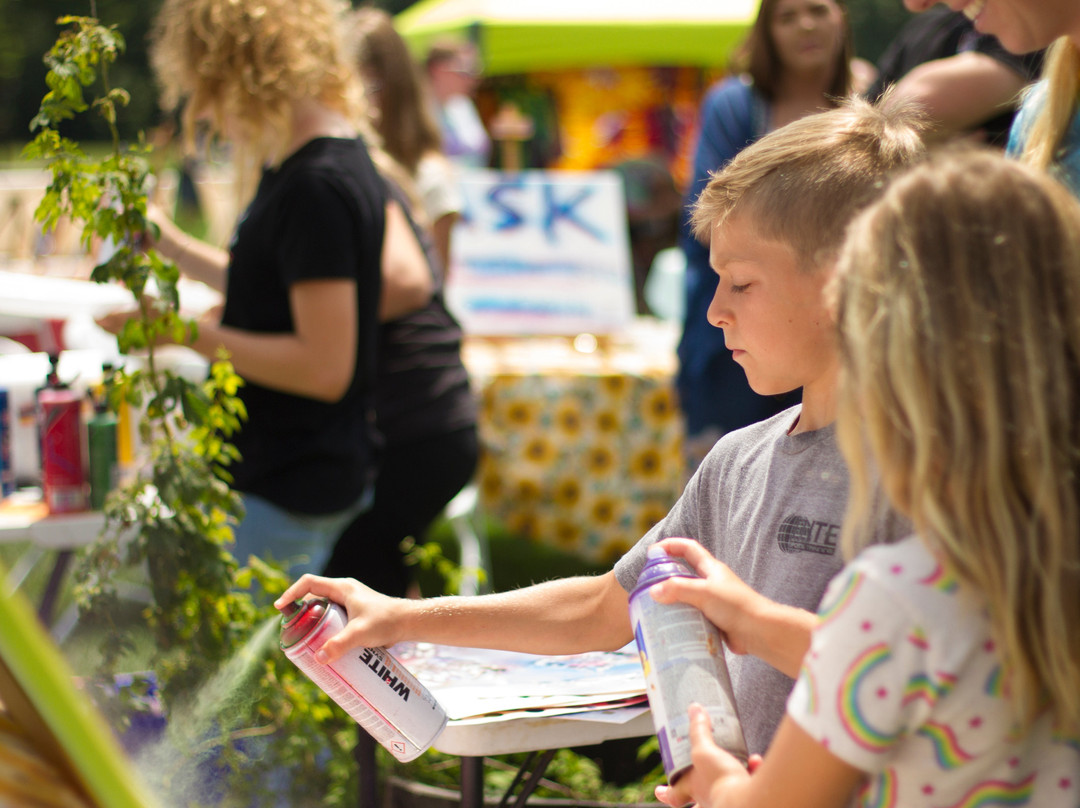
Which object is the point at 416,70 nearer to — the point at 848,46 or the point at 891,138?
the point at 848,46

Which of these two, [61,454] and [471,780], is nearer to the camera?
[471,780]

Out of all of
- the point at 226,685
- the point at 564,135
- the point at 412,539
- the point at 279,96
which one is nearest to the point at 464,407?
the point at 412,539

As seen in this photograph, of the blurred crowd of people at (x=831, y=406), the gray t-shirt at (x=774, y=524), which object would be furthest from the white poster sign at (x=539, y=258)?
the gray t-shirt at (x=774, y=524)

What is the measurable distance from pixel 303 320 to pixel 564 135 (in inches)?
314

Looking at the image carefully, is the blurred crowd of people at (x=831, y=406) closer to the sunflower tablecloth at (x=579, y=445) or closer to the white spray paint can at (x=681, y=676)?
the white spray paint can at (x=681, y=676)

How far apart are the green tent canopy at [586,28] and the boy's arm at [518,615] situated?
7813 mm

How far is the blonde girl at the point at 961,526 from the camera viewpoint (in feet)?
2.64

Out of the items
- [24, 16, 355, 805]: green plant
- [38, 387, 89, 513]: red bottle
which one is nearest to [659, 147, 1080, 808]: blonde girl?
[24, 16, 355, 805]: green plant

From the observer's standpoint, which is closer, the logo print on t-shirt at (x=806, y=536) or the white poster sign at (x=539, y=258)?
the logo print on t-shirt at (x=806, y=536)

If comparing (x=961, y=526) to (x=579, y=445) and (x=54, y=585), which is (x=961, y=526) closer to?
(x=54, y=585)

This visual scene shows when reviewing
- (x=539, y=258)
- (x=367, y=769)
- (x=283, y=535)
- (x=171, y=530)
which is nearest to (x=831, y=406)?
(x=367, y=769)

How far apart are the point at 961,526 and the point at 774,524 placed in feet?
1.11

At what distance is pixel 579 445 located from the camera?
148 inches

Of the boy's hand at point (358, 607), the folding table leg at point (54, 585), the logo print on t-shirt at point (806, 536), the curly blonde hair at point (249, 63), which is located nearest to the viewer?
the logo print on t-shirt at point (806, 536)
